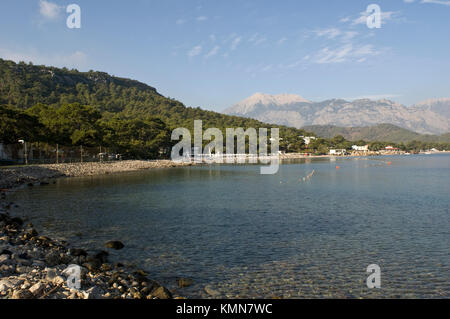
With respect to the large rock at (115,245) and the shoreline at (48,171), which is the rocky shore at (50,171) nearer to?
the shoreline at (48,171)

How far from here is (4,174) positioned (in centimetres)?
4375

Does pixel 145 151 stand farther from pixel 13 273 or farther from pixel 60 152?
Result: pixel 13 273

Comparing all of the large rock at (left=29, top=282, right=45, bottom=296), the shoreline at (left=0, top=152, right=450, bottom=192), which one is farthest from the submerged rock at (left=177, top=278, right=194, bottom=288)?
the shoreline at (left=0, top=152, right=450, bottom=192)

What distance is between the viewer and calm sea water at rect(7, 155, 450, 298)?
11.4 m

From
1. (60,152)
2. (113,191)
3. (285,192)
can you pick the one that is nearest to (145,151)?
(60,152)

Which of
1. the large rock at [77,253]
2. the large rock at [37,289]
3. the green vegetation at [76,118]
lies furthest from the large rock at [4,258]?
the green vegetation at [76,118]

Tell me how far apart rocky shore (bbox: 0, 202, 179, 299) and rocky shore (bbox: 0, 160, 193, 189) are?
30.1 m

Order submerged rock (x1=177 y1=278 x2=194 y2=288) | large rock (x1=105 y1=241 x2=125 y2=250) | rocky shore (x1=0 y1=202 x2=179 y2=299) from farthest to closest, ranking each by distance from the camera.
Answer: large rock (x1=105 y1=241 x2=125 y2=250) → submerged rock (x1=177 y1=278 x2=194 y2=288) → rocky shore (x1=0 y1=202 x2=179 y2=299)

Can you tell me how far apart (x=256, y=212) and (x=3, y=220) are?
16.7 m

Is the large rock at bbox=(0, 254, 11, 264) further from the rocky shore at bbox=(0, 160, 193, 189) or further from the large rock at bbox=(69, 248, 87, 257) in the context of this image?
the rocky shore at bbox=(0, 160, 193, 189)

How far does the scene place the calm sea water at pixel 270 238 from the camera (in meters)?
11.4

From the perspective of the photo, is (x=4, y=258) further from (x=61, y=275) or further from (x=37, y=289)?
(x=37, y=289)

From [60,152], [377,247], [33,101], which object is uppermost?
[33,101]

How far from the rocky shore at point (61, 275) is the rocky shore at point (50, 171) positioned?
98.8 feet
